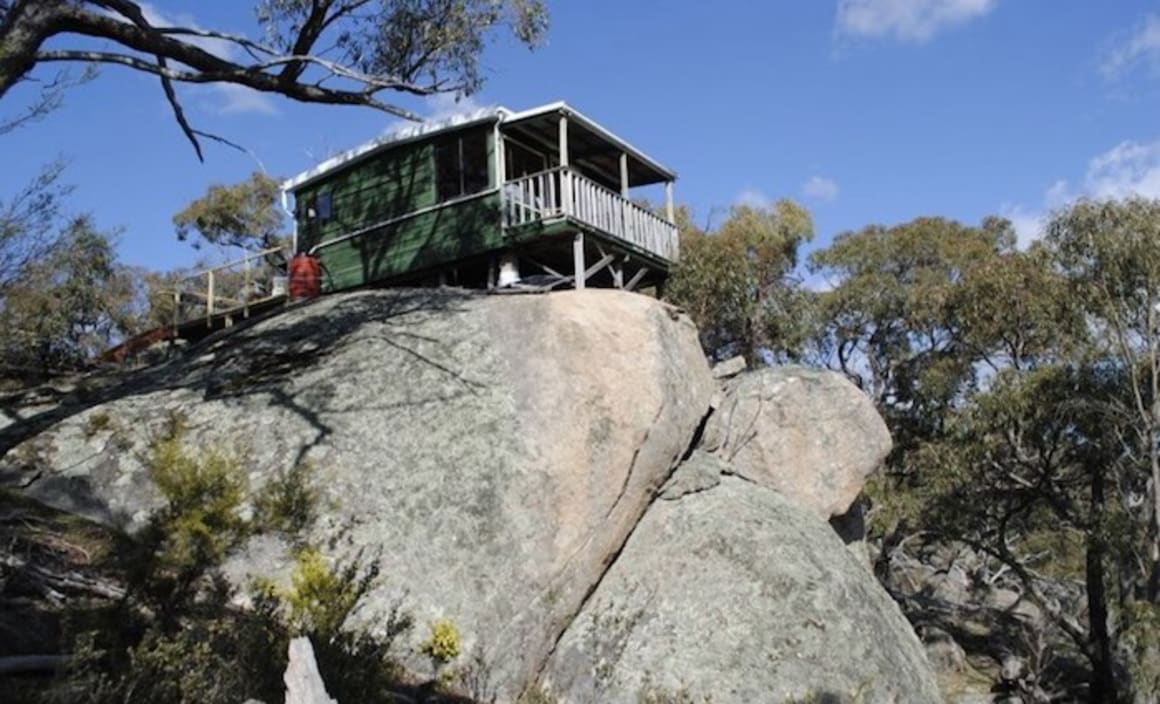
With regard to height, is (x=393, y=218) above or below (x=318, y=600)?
above

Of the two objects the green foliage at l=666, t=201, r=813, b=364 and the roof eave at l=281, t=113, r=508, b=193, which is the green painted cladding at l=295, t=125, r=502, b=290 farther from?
the green foliage at l=666, t=201, r=813, b=364

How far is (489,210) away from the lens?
18969 millimetres

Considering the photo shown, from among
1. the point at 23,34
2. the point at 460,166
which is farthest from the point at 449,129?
the point at 23,34

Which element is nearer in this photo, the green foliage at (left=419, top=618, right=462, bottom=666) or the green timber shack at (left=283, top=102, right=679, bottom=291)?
the green foliage at (left=419, top=618, right=462, bottom=666)

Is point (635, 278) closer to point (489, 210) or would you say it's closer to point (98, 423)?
point (489, 210)

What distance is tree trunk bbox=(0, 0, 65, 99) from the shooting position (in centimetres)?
768

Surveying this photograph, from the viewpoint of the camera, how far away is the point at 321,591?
6148 millimetres

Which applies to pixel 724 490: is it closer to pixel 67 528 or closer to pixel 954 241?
pixel 67 528

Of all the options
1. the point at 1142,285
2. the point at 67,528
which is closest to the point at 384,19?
the point at 67,528

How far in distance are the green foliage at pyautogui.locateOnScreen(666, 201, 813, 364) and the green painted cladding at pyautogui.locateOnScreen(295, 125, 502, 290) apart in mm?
5063

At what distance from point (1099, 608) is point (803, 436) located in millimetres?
11729

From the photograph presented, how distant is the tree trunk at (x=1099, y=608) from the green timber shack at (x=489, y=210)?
10.3m

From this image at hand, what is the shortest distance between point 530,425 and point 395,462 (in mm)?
1660

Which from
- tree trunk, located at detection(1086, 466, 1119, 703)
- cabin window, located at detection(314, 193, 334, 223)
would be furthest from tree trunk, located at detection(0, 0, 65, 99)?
tree trunk, located at detection(1086, 466, 1119, 703)
